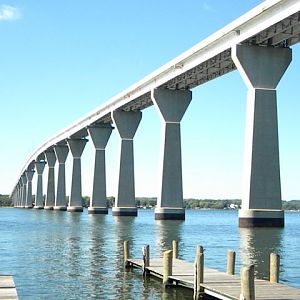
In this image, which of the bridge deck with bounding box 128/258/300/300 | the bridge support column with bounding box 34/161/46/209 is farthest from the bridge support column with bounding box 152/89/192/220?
the bridge support column with bounding box 34/161/46/209

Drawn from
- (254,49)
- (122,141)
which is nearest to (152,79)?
(122,141)

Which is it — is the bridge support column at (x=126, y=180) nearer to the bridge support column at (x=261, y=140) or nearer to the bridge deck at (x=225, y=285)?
the bridge support column at (x=261, y=140)

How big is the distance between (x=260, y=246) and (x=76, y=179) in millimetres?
85423

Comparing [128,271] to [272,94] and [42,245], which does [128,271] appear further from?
[272,94]

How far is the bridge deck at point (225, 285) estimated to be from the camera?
1886cm

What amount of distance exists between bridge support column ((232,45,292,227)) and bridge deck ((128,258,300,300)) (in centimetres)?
2935

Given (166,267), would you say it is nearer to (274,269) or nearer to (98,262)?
(274,269)

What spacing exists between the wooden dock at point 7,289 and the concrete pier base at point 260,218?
3529 centimetres

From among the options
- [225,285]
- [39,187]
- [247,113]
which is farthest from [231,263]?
[39,187]

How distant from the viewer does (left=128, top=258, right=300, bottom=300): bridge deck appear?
742 inches

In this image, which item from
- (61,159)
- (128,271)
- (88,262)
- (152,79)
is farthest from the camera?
(61,159)

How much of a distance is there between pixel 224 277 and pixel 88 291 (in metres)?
4.69

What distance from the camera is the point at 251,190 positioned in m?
54.1

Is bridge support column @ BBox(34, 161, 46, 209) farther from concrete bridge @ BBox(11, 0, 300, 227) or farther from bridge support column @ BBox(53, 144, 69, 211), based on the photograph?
concrete bridge @ BBox(11, 0, 300, 227)
